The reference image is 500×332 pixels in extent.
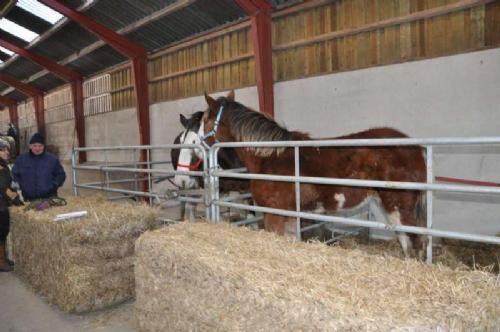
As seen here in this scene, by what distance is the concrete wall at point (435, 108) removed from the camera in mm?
3893

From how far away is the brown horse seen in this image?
2.73 metres

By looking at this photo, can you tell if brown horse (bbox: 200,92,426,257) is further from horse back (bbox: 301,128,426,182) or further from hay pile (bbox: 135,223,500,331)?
hay pile (bbox: 135,223,500,331)

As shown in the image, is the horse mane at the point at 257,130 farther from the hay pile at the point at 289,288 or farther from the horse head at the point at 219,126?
the hay pile at the point at 289,288

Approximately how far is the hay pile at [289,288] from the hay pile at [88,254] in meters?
0.79

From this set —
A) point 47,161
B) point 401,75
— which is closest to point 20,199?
point 47,161

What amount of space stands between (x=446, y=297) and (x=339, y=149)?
1.80 m

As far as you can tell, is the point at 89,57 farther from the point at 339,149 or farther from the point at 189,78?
the point at 339,149

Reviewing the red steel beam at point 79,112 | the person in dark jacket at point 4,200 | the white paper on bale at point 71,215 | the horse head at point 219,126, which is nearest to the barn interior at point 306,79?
the person in dark jacket at point 4,200

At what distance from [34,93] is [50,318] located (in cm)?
1539

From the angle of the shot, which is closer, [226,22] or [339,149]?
[339,149]

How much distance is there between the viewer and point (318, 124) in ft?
Answer: 18.0

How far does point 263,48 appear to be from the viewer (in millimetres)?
5797

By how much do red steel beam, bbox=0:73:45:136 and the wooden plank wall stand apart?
32.0 ft

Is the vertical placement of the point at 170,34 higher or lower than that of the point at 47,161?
higher
